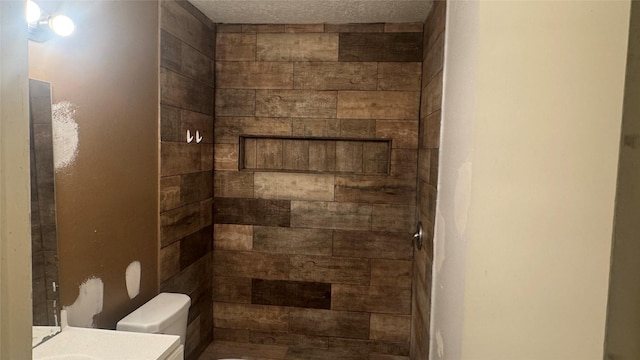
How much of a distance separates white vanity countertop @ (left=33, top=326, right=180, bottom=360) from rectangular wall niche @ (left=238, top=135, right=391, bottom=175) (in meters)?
1.61

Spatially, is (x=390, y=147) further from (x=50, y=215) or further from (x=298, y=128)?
(x=50, y=215)

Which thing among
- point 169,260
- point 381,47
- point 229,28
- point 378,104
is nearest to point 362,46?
point 381,47

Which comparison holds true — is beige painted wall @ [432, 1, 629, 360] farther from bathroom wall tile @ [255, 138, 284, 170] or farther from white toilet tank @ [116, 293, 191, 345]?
bathroom wall tile @ [255, 138, 284, 170]

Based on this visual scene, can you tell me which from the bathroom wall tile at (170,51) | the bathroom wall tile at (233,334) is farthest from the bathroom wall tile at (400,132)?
the bathroom wall tile at (233,334)

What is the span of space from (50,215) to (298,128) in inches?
69.0

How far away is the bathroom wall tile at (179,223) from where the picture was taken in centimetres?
230

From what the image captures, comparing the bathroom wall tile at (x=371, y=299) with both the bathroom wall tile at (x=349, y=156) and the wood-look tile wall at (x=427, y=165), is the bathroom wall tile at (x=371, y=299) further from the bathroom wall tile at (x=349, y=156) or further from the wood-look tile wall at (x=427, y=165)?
the bathroom wall tile at (x=349, y=156)

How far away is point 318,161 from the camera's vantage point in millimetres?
2996

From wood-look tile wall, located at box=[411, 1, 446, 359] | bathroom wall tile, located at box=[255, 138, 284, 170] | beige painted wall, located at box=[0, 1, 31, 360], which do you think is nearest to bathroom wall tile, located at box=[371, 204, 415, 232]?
wood-look tile wall, located at box=[411, 1, 446, 359]

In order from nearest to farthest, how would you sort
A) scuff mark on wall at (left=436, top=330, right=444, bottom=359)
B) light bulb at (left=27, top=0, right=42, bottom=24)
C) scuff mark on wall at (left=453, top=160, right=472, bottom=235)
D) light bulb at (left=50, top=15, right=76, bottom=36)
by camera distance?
1. scuff mark on wall at (left=453, top=160, right=472, bottom=235)
2. light bulb at (left=27, top=0, right=42, bottom=24)
3. light bulb at (left=50, top=15, right=76, bottom=36)
4. scuff mark on wall at (left=436, top=330, right=444, bottom=359)

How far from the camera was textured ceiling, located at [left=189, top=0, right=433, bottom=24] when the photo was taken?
98.3 inches

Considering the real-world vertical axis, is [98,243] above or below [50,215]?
below

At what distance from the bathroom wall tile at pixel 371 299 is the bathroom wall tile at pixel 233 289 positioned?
676 mm

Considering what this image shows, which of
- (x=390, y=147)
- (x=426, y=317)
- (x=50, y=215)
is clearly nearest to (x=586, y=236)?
(x=426, y=317)
